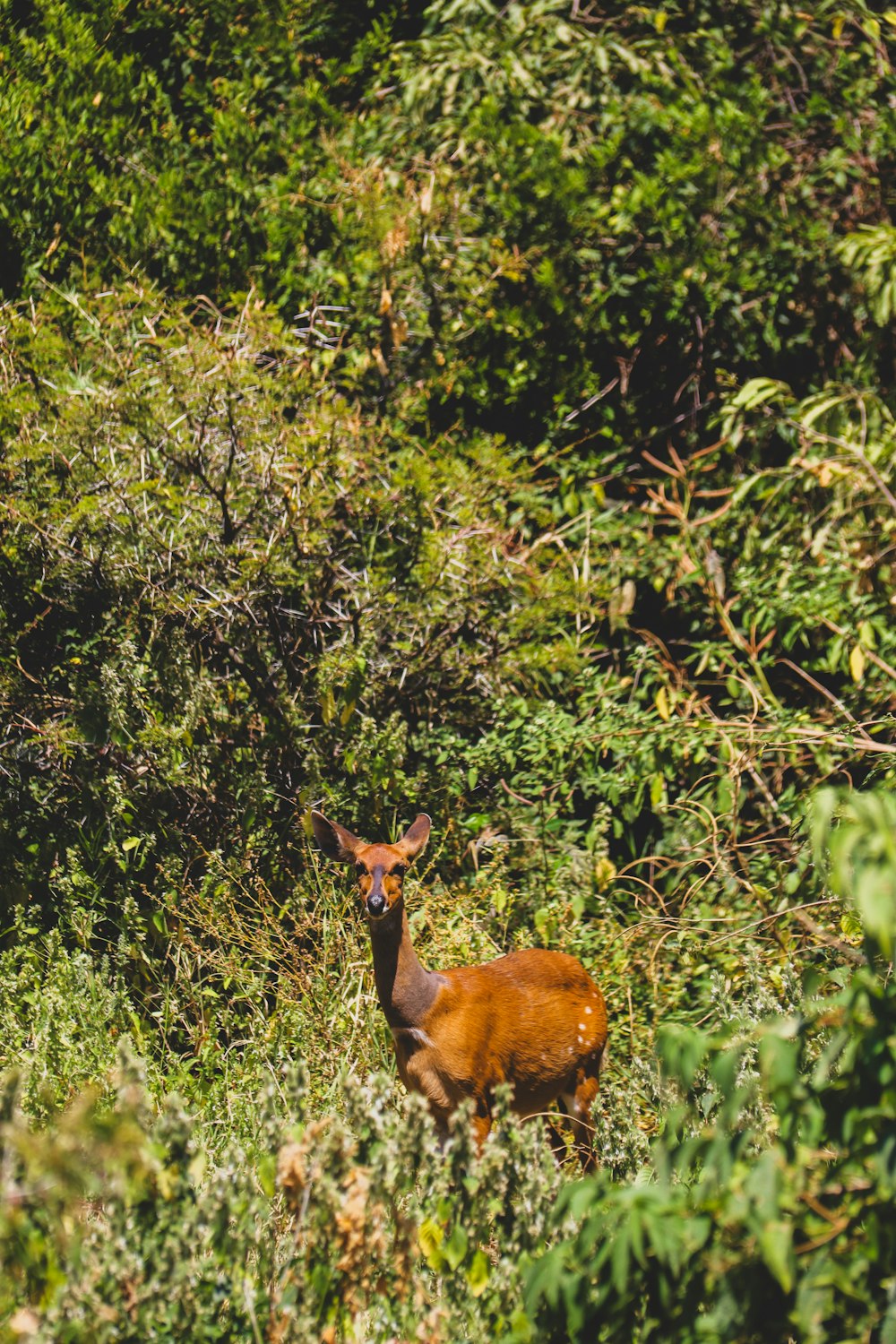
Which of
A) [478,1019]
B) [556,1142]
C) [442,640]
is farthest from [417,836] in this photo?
[442,640]

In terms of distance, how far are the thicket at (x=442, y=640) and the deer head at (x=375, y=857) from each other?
2.18ft

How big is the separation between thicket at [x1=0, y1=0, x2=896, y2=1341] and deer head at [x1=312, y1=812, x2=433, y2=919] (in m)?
0.66

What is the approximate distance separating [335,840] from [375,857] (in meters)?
0.25

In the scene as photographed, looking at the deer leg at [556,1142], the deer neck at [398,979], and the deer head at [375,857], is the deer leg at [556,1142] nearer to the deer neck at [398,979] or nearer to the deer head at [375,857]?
the deer neck at [398,979]

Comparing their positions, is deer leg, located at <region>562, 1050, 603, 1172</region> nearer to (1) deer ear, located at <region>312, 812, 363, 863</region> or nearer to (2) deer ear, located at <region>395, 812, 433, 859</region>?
(2) deer ear, located at <region>395, 812, 433, 859</region>

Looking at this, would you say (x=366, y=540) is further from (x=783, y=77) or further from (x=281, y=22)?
(x=783, y=77)

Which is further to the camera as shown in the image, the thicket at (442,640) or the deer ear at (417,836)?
the deer ear at (417,836)

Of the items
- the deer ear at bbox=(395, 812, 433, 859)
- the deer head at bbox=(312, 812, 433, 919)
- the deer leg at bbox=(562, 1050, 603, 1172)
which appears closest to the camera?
the deer head at bbox=(312, 812, 433, 919)

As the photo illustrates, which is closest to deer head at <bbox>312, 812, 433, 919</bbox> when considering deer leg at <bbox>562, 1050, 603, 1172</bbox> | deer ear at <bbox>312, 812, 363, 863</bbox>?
deer ear at <bbox>312, 812, 363, 863</bbox>

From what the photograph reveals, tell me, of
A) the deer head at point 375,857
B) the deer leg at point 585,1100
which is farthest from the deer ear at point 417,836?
the deer leg at point 585,1100

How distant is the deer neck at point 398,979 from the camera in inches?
175

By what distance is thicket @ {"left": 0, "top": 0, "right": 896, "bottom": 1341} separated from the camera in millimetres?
2674

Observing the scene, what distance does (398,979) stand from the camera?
4.48 m

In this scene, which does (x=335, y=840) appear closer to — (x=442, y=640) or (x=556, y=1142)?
(x=556, y=1142)
